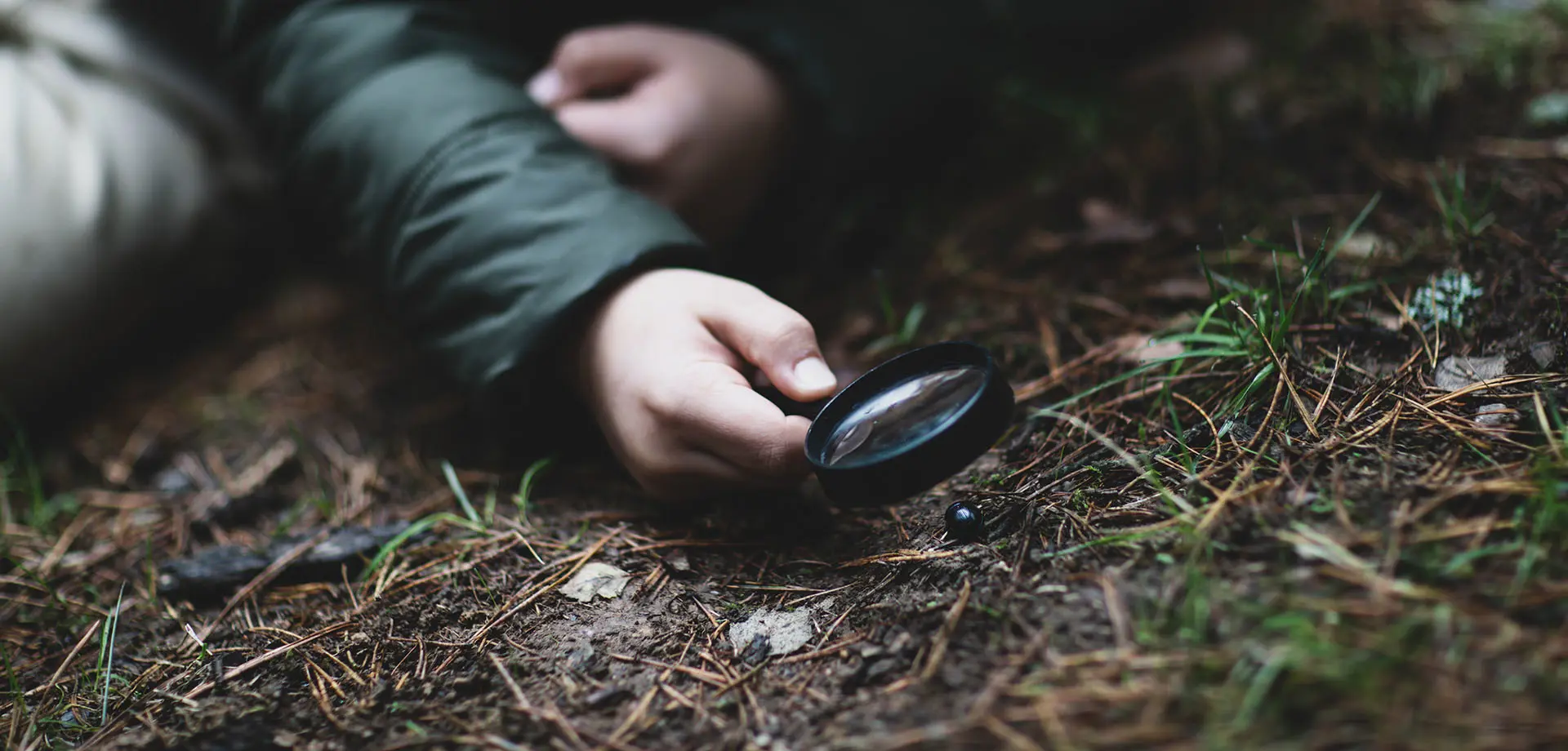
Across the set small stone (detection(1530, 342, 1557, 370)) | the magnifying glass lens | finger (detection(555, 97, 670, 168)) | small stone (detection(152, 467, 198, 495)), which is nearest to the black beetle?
the magnifying glass lens

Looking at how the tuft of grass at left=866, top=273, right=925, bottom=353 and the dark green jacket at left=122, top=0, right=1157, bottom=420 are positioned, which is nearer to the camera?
the dark green jacket at left=122, top=0, right=1157, bottom=420

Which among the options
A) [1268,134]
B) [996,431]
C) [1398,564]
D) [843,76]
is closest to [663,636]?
[996,431]

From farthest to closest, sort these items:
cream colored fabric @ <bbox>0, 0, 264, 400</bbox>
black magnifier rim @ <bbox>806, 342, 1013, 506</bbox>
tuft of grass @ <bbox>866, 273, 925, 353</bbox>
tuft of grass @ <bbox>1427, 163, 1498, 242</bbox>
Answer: cream colored fabric @ <bbox>0, 0, 264, 400</bbox> → tuft of grass @ <bbox>866, 273, 925, 353</bbox> → tuft of grass @ <bbox>1427, 163, 1498, 242</bbox> → black magnifier rim @ <bbox>806, 342, 1013, 506</bbox>

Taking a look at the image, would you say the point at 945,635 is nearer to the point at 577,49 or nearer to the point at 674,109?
the point at 674,109

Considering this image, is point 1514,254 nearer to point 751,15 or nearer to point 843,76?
point 843,76

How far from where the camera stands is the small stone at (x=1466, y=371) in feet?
4.45

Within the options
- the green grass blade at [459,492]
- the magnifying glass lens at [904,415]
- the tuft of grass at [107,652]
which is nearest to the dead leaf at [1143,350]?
the magnifying glass lens at [904,415]

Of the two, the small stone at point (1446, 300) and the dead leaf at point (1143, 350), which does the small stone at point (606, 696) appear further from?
the small stone at point (1446, 300)

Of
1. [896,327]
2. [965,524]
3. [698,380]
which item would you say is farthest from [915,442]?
[896,327]

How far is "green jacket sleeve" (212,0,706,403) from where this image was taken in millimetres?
1714

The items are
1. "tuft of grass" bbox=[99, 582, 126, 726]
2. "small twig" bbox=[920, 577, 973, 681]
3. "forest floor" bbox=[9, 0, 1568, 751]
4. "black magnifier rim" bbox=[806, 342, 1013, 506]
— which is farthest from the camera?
"tuft of grass" bbox=[99, 582, 126, 726]

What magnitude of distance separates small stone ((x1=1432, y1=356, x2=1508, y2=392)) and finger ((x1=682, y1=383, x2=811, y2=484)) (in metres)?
0.95

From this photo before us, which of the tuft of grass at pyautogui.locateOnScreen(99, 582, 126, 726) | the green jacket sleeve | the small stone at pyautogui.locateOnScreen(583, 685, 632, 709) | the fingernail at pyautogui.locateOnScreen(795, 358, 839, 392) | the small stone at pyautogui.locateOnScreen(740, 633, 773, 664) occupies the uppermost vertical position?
the green jacket sleeve

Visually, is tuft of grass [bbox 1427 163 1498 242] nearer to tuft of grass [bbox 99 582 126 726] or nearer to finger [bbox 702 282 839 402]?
finger [bbox 702 282 839 402]
